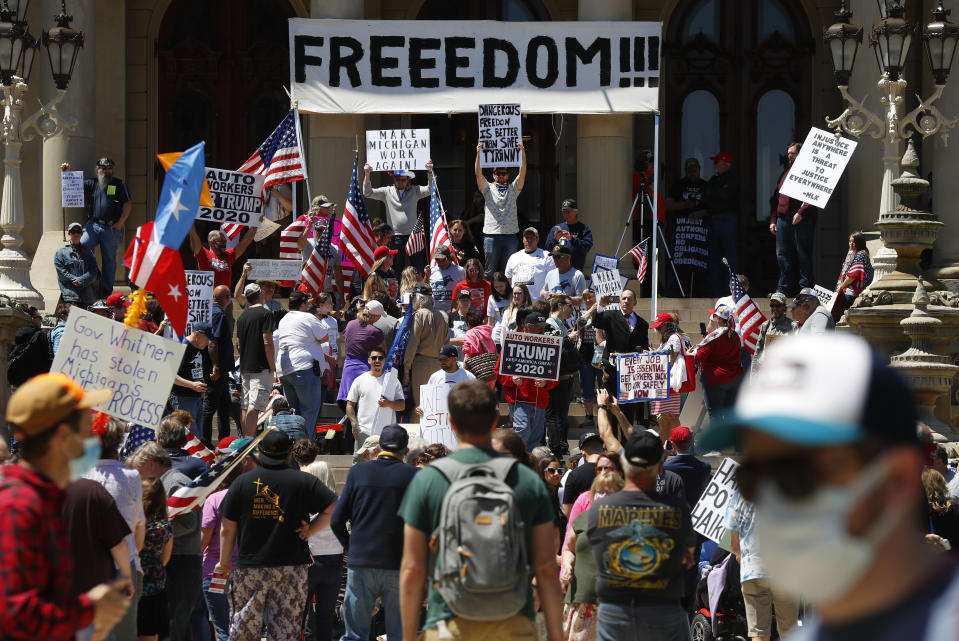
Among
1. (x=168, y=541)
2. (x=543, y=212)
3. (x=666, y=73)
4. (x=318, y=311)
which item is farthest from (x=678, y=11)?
(x=168, y=541)

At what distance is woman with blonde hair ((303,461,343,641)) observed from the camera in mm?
9828

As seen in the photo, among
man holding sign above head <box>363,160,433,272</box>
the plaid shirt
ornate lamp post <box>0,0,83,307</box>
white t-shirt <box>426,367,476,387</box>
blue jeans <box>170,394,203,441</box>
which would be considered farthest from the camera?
man holding sign above head <box>363,160,433,272</box>

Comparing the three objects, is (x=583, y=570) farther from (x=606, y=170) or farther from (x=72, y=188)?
(x=606, y=170)

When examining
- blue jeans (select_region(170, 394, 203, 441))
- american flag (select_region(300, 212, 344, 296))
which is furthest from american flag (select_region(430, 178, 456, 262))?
blue jeans (select_region(170, 394, 203, 441))

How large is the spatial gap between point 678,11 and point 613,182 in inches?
180

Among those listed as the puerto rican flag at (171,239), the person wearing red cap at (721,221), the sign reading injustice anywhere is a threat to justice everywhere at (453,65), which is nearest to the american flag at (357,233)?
the sign reading injustice anywhere is a threat to justice everywhere at (453,65)

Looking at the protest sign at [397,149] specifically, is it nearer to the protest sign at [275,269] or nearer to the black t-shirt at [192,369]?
the protest sign at [275,269]

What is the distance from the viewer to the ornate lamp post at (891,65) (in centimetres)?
1600

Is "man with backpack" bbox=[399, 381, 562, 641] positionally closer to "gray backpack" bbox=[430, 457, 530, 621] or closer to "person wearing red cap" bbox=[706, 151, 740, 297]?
"gray backpack" bbox=[430, 457, 530, 621]

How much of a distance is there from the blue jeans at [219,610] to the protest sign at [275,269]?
663cm

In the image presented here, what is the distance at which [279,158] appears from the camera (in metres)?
18.9

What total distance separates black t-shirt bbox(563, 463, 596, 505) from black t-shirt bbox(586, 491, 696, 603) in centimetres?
272

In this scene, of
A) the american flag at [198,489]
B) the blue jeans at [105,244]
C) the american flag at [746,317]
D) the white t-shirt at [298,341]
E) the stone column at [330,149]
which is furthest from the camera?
the stone column at [330,149]

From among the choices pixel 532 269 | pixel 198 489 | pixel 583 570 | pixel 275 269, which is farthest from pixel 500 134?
pixel 583 570
